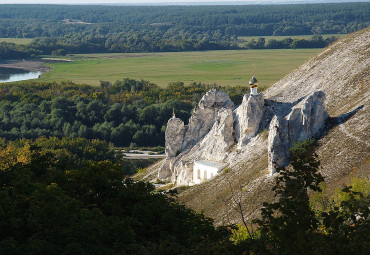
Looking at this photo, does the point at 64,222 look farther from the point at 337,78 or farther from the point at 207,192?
the point at 337,78

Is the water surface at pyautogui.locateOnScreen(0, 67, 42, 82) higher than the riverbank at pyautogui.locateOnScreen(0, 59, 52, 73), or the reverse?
the water surface at pyautogui.locateOnScreen(0, 67, 42, 82)

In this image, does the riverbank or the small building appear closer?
the small building

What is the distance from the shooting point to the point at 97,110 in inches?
4247

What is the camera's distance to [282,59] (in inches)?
6885

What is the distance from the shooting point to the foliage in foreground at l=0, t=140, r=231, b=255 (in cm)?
1902

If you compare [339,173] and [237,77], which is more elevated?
[339,173]

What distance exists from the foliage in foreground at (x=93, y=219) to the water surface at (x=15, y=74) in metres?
135

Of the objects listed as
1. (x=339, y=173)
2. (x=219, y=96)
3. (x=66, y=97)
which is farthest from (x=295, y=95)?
(x=66, y=97)

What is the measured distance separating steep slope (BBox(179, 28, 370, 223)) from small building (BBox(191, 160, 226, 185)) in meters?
1.03

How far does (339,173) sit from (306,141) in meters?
4.09

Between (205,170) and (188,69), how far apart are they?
12828 centimetres

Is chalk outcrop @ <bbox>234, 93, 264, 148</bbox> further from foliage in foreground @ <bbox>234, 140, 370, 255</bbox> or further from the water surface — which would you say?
the water surface

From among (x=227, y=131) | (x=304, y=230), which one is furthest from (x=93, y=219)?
(x=227, y=131)

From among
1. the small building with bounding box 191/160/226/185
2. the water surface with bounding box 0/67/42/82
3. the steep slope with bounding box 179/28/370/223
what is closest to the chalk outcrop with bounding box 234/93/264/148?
the steep slope with bounding box 179/28/370/223
